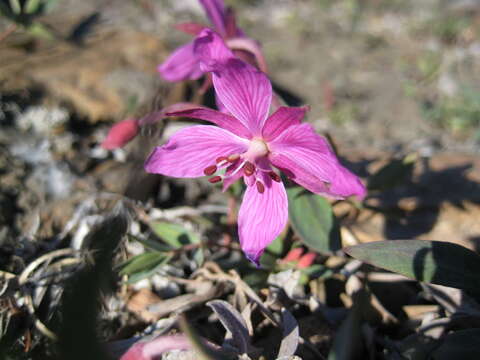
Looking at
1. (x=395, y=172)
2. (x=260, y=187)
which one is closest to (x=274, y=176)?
(x=260, y=187)

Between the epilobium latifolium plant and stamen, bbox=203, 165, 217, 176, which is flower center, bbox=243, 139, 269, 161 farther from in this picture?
the epilobium latifolium plant

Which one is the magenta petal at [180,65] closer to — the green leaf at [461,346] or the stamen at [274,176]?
the stamen at [274,176]

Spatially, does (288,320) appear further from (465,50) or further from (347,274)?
(465,50)

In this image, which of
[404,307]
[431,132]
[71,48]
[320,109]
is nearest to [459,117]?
[431,132]

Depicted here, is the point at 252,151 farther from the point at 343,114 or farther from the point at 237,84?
the point at 343,114

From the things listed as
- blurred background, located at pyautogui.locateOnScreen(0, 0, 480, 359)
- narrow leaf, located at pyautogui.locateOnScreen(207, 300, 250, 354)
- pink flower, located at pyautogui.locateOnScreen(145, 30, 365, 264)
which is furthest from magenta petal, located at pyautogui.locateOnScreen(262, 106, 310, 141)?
narrow leaf, located at pyautogui.locateOnScreen(207, 300, 250, 354)

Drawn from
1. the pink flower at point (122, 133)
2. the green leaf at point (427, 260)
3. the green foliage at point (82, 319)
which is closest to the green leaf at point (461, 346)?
the green leaf at point (427, 260)
